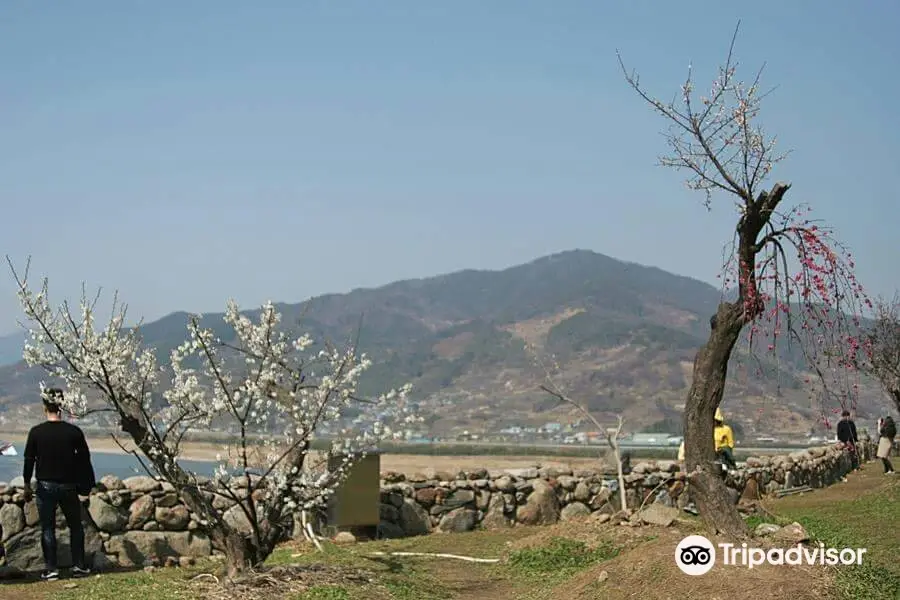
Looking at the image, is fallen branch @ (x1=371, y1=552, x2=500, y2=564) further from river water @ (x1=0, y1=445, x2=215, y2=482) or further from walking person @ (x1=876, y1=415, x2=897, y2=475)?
walking person @ (x1=876, y1=415, x2=897, y2=475)

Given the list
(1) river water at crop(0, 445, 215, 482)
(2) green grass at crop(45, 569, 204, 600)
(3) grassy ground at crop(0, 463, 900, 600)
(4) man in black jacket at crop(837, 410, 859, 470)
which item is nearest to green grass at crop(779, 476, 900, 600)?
(3) grassy ground at crop(0, 463, 900, 600)

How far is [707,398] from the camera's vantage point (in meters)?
11.7

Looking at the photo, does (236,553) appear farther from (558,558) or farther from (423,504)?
(423,504)

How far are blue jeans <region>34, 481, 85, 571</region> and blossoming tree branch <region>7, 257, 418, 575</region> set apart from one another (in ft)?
2.83

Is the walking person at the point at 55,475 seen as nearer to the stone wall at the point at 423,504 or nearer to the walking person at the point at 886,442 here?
the stone wall at the point at 423,504

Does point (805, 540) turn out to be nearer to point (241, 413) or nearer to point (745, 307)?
point (745, 307)

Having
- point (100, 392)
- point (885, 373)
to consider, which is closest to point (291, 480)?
point (100, 392)

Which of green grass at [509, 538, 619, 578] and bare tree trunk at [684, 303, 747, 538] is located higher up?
bare tree trunk at [684, 303, 747, 538]

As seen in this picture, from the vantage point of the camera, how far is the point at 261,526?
11.2 meters

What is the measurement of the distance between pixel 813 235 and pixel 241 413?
603 centimetres

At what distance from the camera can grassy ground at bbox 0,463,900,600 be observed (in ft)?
30.9

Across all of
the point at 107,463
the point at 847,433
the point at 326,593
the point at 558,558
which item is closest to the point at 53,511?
the point at 326,593

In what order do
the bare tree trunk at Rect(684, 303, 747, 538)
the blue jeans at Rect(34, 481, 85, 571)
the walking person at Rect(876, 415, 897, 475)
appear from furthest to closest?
the walking person at Rect(876, 415, 897, 475)
the blue jeans at Rect(34, 481, 85, 571)
the bare tree trunk at Rect(684, 303, 747, 538)

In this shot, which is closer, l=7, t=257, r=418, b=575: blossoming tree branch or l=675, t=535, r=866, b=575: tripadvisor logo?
l=675, t=535, r=866, b=575: tripadvisor logo
